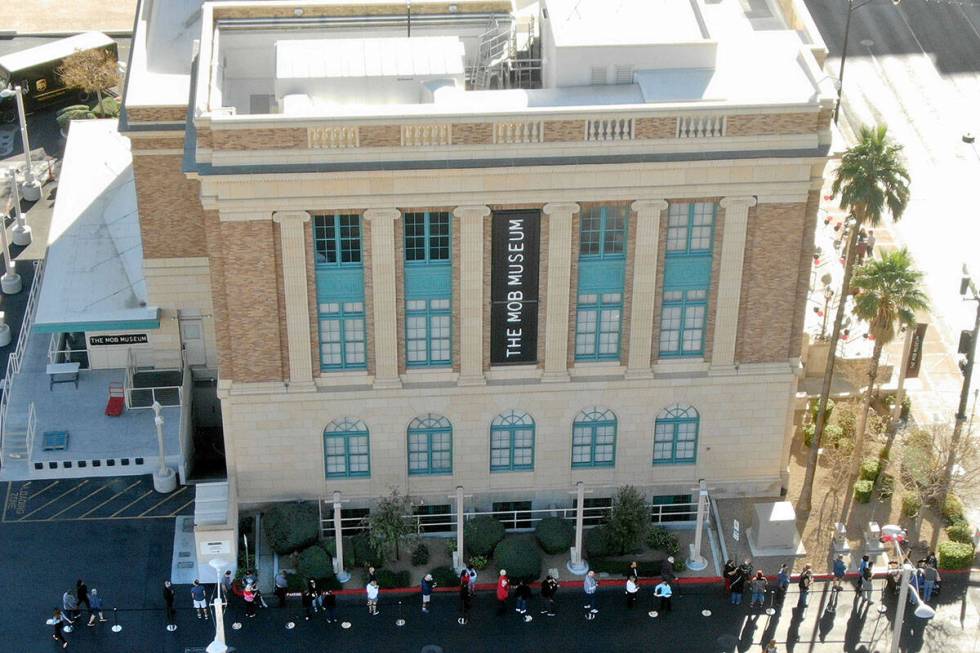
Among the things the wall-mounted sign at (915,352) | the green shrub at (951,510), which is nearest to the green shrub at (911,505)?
the green shrub at (951,510)

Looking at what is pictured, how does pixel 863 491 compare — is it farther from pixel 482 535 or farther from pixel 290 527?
pixel 290 527

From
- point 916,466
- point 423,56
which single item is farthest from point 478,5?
point 916,466

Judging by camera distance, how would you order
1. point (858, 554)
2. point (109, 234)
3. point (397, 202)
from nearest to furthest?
point (397, 202)
point (858, 554)
point (109, 234)

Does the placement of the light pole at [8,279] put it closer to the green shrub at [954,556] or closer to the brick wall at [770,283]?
the brick wall at [770,283]

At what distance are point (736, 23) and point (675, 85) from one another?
22.1 feet

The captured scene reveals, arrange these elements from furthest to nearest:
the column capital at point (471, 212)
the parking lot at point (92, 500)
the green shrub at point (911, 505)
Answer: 1. the green shrub at point (911, 505)
2. the parking lot at point (92, 500)
3. the column capital at point (471, 212)

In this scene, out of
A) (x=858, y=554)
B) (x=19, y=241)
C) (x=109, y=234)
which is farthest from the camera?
(x=19, y=241)

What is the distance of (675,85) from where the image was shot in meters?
65.7

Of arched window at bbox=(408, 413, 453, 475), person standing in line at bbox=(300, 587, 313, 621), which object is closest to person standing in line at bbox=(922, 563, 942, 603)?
arched window at bbox=(408, 413, 453, 475)

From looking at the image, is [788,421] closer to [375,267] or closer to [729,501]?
[729,501]

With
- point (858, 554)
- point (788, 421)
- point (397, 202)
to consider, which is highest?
point (397, 202)

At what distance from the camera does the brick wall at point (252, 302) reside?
6419 cm

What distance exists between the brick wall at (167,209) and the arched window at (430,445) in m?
12.5

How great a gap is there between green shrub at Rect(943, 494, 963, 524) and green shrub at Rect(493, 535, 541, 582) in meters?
17.3
